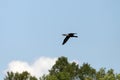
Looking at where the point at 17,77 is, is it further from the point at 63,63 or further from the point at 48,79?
the point at 63,63

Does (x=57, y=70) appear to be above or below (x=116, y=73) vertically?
above

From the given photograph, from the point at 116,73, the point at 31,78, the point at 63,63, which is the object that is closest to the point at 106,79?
the point at 116,73

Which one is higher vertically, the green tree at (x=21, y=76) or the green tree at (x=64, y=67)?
the green tree at (x=64, y=67)

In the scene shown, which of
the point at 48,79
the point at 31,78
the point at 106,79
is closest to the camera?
the point at 106,79

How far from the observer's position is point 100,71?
84.1m

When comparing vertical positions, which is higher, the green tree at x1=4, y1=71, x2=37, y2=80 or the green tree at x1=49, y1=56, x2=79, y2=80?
the green tree at x1=49, y1=56, x2=79, y2=80

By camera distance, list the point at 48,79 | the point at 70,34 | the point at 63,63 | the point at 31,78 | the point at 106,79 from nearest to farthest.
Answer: the point at 70,34 → the point at 106,79 → the point at 48,79 → the point at 31,78 → the point at 63,63

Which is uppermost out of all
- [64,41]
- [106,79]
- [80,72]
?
[80,72]

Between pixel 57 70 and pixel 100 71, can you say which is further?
pixel 57 70

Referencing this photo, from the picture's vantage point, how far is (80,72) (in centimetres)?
11181

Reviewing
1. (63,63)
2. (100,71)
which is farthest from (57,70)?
(100,71)

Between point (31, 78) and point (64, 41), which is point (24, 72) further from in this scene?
point (64, 41)

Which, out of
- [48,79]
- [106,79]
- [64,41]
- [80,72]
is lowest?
[64,41]

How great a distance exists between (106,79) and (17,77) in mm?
21479
